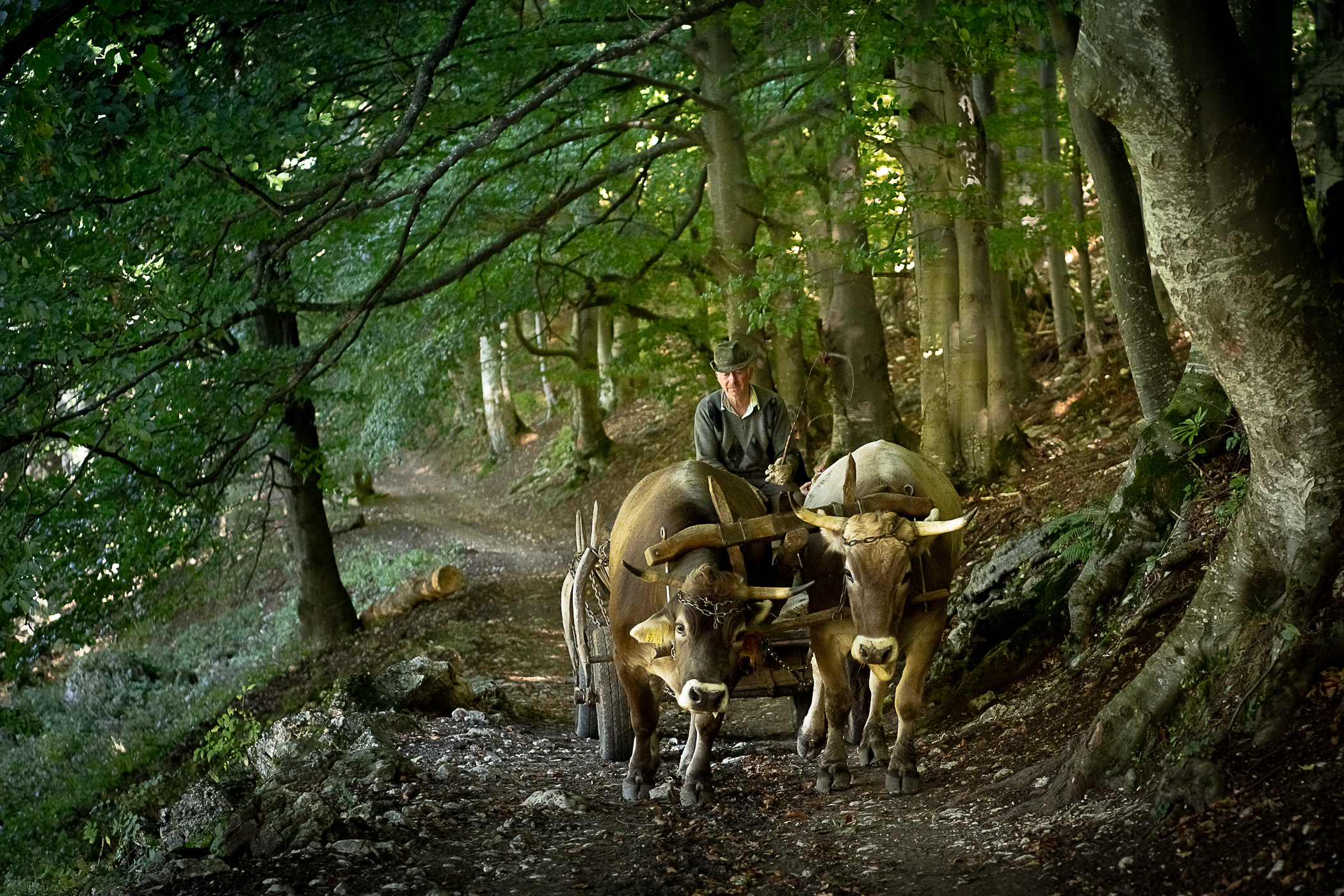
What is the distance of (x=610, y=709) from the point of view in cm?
783

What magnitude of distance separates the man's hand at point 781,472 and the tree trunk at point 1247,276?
136 inches

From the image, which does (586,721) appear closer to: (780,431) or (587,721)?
(587,721)

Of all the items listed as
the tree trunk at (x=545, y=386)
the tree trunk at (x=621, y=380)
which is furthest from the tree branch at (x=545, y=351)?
the tree trunk at (x=545, y=386)

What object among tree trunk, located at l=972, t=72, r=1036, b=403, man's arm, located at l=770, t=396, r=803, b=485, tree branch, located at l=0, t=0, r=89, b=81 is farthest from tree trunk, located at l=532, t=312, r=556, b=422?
tree branch, located at l=0, t=0, r=89, b=81

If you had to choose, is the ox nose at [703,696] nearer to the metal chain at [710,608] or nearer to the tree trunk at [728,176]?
the metal chain at [710,608]

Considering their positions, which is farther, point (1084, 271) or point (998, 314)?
point (1084, 271)

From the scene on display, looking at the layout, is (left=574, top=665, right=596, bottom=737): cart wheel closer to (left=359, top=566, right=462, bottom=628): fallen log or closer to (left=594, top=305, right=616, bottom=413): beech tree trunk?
(left=359, top=566, right=462, bottom=628): fallen log

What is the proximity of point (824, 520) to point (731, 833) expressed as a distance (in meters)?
1.83

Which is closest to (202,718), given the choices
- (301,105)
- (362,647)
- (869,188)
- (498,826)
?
(362,647)

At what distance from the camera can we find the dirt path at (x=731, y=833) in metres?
4.88

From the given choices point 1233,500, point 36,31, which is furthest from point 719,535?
point 36,31

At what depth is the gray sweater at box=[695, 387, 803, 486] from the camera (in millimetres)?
8711

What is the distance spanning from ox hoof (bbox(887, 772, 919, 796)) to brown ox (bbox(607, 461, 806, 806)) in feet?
3.48

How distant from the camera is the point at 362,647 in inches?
583
